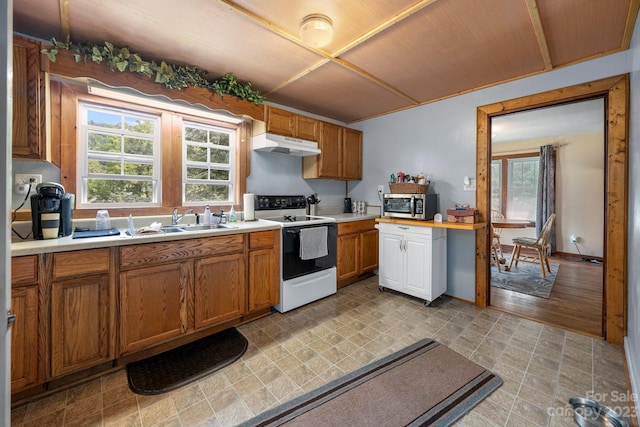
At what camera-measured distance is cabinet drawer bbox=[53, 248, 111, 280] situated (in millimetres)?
1618

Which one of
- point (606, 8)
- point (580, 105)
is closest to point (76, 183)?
point (606, 8)

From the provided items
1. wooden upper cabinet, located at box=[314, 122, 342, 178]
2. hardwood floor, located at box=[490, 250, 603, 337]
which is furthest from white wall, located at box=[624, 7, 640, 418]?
wooden upper cabinet, located at box=[314, 122, 342, 178]

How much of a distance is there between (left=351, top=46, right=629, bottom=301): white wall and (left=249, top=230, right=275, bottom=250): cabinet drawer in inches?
81.2

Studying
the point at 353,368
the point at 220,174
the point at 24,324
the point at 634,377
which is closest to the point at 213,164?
the point at 220,174

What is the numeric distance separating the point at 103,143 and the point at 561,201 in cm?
742

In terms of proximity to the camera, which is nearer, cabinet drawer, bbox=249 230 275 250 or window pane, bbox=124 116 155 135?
window pane, bbox=124 116 155 135

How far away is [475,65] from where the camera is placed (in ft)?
7.93

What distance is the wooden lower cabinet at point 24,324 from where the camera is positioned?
1.49m

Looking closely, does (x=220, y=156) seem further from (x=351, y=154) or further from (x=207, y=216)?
(x=351, y=154)

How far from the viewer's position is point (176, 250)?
80.4 inches

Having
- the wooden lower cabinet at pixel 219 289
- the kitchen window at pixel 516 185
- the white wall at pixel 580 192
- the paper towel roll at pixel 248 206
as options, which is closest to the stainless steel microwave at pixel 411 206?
the paper towel roll at pixel 248 206

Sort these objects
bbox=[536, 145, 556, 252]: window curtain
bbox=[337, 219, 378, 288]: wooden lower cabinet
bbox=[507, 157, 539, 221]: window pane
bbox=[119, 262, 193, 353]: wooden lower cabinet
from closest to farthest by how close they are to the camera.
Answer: bbox=[119, 262, 193, 353]: wooden lower cabinet
bbox=[337, 219, 378, 288]: wooden lower cabinet
bbox=[536, 145, 556, 252]: window curtain
bbox=[507, 157, 539, 221]: window pane

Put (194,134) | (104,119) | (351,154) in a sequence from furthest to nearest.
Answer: (351,154) < (194,134) < (104,119)

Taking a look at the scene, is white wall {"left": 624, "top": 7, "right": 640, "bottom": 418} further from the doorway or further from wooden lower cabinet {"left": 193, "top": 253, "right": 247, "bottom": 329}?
wooden lower cabinet {"left": 193, "top": 253, "right": 247, "bottom": 329}
